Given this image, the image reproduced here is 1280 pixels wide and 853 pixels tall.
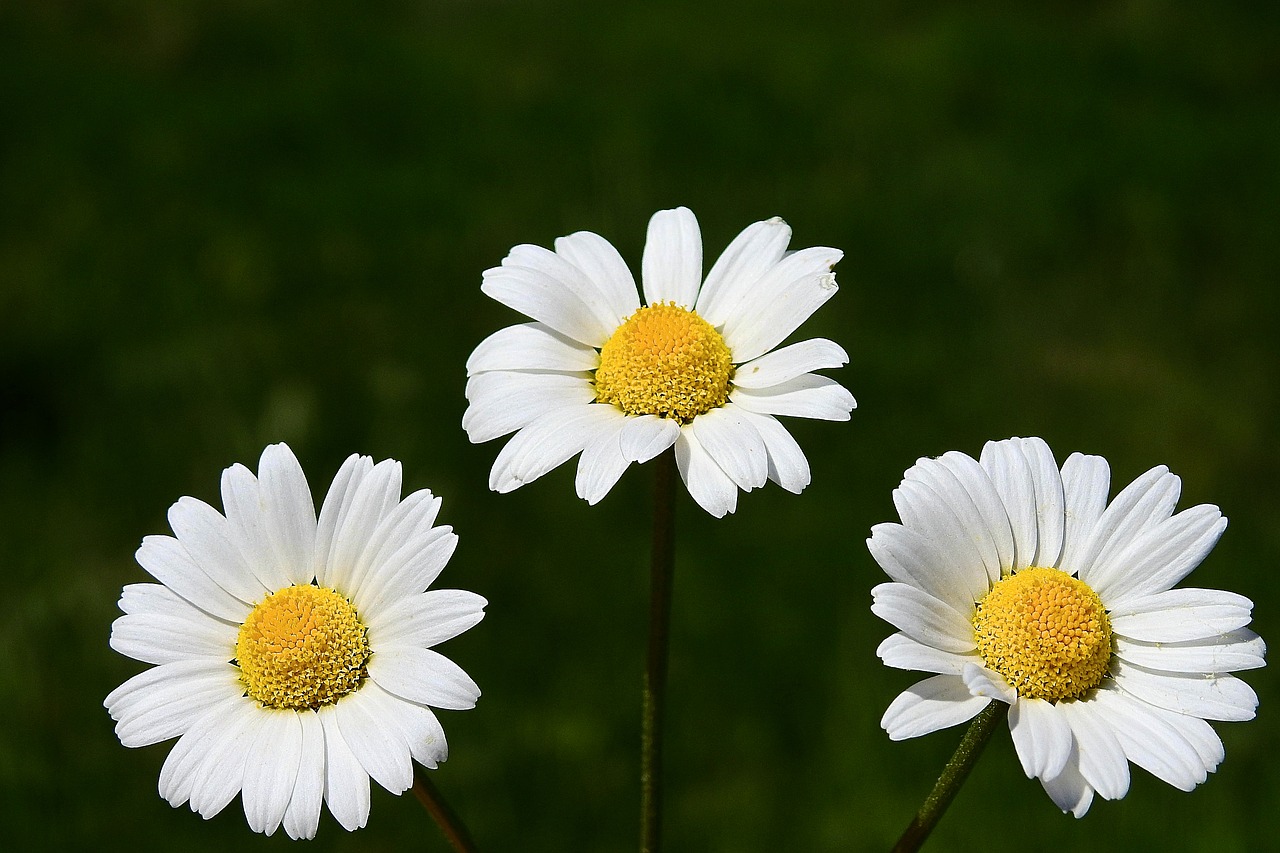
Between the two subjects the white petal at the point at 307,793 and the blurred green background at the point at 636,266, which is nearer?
the white petal at the point at 307,793

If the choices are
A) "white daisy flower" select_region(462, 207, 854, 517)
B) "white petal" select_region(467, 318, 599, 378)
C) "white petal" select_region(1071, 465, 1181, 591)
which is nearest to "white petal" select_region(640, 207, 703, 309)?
"white daisy flower" select_region(462, 207, 854, 517)

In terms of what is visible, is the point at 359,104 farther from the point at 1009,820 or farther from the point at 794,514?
the point at 1009,820

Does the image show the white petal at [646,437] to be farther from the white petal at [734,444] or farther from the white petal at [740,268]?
the white petal at [740,268]

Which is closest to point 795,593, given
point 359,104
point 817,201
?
point 817,201

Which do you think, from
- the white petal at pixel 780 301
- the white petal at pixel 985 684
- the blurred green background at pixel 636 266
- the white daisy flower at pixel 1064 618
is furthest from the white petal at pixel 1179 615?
the blurred green background at pixel 636 266

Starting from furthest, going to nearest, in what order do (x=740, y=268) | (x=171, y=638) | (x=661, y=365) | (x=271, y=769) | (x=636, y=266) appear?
(x=636, y=266) → (x=740, y=268) → (x=661, y=365) → (x=171, y=638) → (x=271, y=769)

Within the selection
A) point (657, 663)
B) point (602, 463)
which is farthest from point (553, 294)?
point (657, 663)

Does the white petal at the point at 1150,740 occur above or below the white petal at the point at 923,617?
below

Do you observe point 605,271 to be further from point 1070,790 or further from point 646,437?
point 1070,790
